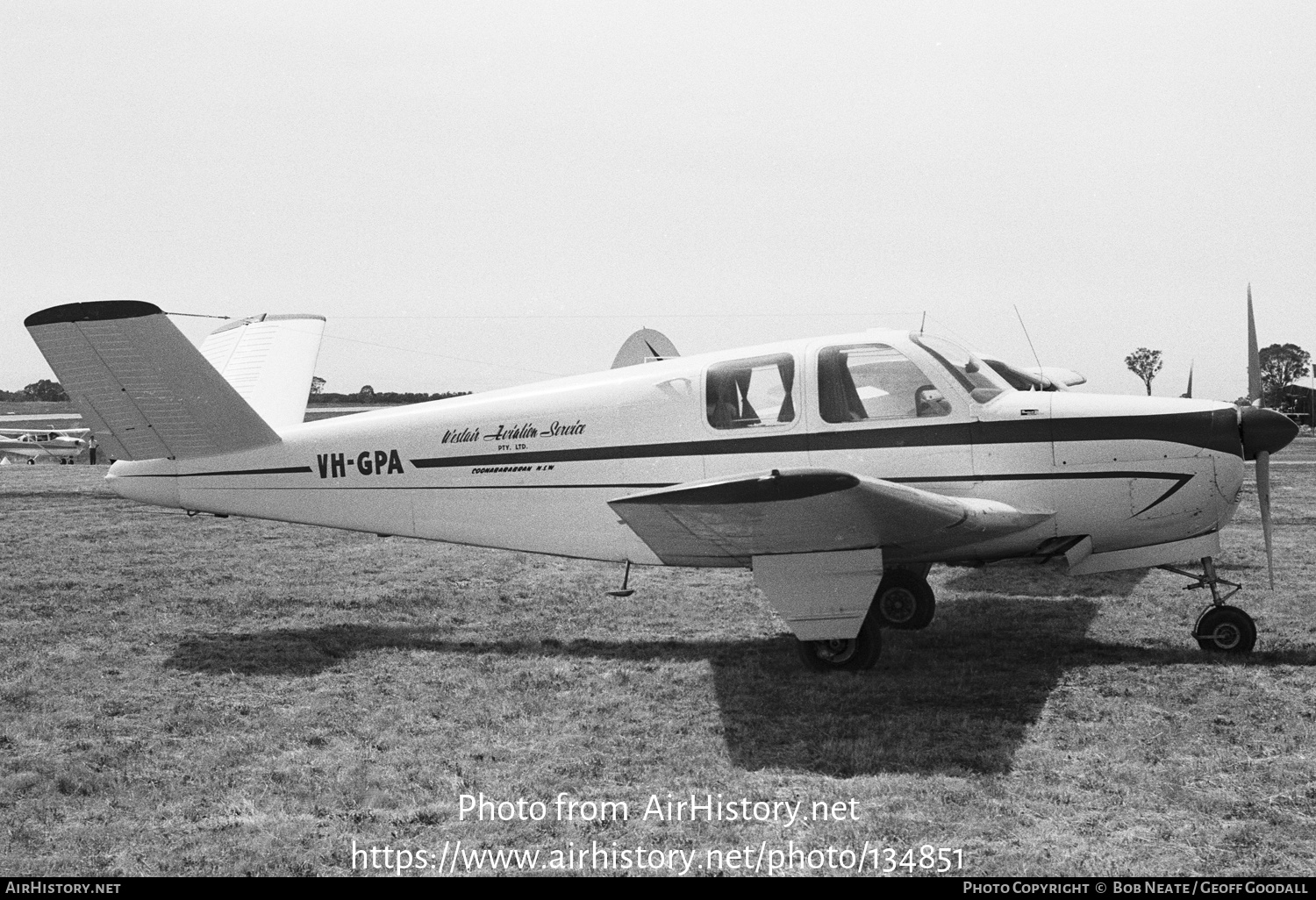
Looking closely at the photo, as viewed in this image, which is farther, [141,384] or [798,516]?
[141,384]

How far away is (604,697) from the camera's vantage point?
625 cm

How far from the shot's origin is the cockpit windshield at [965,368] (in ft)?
23.4

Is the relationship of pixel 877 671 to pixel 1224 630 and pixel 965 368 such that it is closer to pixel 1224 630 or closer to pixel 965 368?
pixel 965 368

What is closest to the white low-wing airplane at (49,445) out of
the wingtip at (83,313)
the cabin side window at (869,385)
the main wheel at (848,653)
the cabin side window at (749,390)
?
the wingtip at (83,313)

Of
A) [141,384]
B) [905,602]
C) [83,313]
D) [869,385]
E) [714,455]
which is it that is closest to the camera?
[869,385]

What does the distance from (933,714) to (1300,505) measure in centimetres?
1484

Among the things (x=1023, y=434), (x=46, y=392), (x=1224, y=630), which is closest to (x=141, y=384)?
(x=1023, y=434)

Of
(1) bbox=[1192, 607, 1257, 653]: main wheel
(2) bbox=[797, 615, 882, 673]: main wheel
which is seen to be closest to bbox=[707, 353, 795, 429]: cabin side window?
(2) bbox=[797, 615, 882, 673]: main wheel

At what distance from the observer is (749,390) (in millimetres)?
7445

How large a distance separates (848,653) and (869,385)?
1878mm

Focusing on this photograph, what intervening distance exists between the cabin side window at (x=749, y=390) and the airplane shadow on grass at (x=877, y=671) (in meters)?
1.73

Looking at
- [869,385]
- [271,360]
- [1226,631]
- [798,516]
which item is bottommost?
[1226,631]
